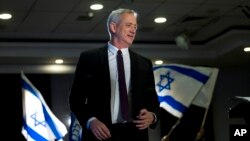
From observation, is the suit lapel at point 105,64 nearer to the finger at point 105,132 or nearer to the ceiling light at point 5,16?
the finger at point 105,132

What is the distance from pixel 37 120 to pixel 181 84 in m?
3.18

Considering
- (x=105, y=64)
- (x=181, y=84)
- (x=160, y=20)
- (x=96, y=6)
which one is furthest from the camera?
(x=160, y=20)

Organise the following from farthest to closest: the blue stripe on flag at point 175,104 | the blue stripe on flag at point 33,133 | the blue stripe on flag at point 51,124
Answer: the blue stripe on flag at point 51,124 → the blue stripe on flag at point 33,133 → the blue stripe on flag at point 175,104

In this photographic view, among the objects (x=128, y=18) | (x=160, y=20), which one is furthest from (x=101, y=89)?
(x=160, y=20)

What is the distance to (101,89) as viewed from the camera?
1.70 metres

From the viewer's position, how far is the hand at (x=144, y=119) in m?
1.65

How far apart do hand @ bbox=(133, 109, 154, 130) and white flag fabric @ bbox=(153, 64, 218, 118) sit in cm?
108

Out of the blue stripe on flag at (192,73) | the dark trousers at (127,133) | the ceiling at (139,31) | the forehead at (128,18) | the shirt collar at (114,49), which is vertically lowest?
the dark trousers at (127,133)

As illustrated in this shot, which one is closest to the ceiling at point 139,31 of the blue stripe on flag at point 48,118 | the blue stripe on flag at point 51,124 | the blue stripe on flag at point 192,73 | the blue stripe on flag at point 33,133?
the blue stripe on flag at point 48,118

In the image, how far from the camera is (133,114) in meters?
1.69

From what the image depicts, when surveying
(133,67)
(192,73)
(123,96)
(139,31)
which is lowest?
(123,96)

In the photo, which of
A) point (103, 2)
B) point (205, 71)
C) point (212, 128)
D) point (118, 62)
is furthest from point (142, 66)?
point (212, 128)

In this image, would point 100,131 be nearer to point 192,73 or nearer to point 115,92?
point 115,92

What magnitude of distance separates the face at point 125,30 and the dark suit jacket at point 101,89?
0.06 metres
